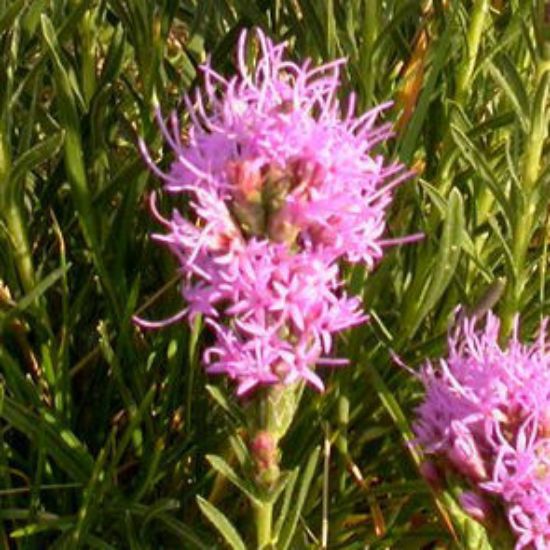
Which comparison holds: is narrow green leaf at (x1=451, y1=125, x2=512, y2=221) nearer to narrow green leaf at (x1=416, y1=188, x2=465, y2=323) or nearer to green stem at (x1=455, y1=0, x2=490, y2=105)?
narrow green leaf at (x1=416, y1=188, x2=465, y2=323)

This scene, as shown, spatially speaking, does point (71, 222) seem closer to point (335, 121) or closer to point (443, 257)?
point (443, 257)

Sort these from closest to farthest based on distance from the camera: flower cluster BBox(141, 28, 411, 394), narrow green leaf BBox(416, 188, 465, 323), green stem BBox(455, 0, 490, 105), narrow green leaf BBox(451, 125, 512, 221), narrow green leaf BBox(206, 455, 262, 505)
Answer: flower cluster BBox(141, 28, 411, 394)
narrow green leaf BBox(206, 455, 262, 505)
narrow green leaf BBox(416, 188, 465, 323)
narrow green leaf BBox(451, 125, 512, 221)
green stem BBox(455, 0, 490, 105)

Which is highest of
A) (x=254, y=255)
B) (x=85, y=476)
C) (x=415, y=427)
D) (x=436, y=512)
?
(x=254, y=255)

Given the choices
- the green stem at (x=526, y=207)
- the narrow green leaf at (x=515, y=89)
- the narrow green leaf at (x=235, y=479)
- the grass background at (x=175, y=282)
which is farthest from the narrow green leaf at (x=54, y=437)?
the narrow green leaf at (x=515, y=89)

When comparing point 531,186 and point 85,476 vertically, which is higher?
point 531,186

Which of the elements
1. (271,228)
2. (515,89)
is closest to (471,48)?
(515,89)

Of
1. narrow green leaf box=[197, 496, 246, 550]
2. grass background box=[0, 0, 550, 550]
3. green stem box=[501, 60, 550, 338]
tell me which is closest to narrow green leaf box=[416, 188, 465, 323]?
grass background box=[0, 0, 550, 550]

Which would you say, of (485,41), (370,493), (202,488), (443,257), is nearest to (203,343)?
(202,488)

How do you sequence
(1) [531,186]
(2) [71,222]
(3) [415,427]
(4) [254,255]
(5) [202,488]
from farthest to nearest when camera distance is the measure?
(2) [71,222]
(5) [202,488]
(1) [531,186]
(3) [415,427]
(4) [254,255]
